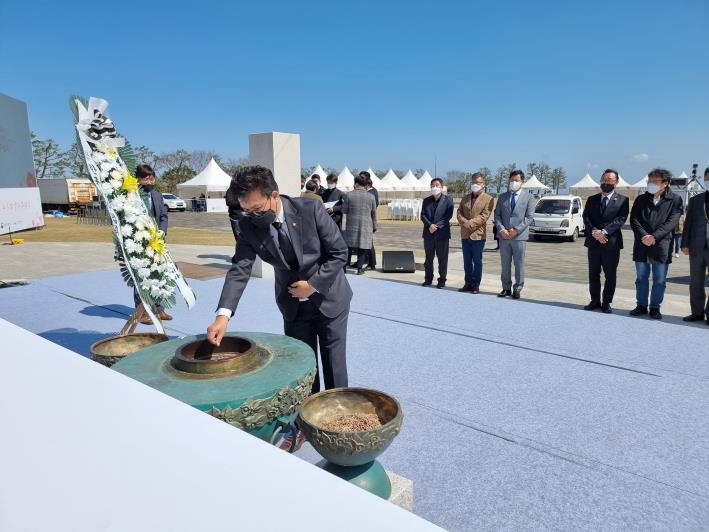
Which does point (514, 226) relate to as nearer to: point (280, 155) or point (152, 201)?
point (280, 155)

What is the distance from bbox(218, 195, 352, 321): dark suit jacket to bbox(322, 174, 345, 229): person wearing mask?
227 inches

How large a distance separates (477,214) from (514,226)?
2.03 ft

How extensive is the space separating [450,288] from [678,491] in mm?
5029

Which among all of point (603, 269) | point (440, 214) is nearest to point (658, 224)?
point (603, 269)

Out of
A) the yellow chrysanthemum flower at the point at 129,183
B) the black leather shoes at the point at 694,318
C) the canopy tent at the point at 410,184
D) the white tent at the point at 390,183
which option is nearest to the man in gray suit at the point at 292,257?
the yellow chrysanthemum flower at the point at 129,183

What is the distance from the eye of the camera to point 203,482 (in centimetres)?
81

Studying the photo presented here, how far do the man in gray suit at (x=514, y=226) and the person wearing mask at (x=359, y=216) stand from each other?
2350 mm

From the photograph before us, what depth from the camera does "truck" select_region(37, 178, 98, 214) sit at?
98.5 ft

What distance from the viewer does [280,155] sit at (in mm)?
7359

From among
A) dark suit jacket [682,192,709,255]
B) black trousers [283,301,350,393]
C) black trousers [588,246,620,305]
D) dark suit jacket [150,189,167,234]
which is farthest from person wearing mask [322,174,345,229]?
black trousers [283,301,350,393]

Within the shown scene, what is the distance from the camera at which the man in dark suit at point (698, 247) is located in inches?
208

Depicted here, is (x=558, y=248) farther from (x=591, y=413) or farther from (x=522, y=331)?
(x=591, y=413)

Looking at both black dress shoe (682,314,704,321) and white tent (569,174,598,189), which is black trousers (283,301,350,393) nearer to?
black dress shoe (682,314,704,321)

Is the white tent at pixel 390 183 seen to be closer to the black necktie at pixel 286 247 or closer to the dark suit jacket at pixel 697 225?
the dark suit jacket at pixel 697 225
